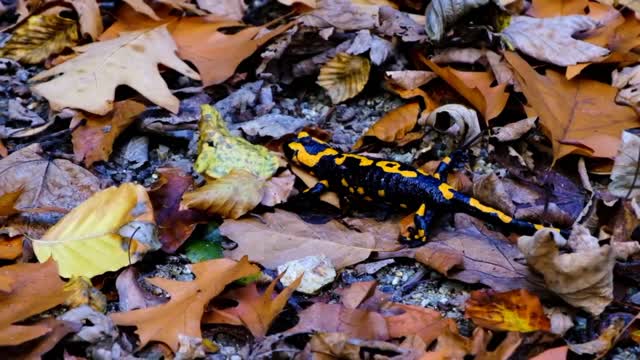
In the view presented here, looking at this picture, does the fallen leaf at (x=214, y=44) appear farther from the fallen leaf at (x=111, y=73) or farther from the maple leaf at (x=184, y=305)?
the maple leaf at (x=184, y=305)

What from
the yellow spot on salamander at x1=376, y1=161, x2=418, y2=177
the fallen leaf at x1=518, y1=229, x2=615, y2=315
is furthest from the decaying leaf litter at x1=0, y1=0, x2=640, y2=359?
the yellow spot on salamander at x1=376, y1=161, x2=418, y2=177

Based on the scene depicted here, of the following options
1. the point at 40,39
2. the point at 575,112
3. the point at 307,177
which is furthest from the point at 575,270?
the point at 40,39

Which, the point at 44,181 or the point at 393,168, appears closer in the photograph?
the point at 44,181

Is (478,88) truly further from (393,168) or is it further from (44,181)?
(44,181)

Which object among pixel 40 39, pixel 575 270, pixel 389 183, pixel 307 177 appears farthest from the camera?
pixel 40 39

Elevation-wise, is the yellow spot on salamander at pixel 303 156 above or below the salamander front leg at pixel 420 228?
above

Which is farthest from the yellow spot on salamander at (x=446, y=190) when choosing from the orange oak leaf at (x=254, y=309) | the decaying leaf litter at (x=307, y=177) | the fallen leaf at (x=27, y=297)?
the fallen leaf at (x=27, y=297)

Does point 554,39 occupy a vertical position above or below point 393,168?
above
